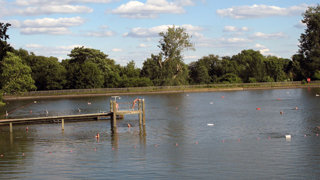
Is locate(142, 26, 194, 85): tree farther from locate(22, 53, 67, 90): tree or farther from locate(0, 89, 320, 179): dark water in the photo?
locate(0, 89, 320, 179): dark water

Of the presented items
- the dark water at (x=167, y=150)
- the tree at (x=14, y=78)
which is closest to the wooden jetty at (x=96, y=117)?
the dark water at (x=167, y=150)

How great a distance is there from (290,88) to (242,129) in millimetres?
95776

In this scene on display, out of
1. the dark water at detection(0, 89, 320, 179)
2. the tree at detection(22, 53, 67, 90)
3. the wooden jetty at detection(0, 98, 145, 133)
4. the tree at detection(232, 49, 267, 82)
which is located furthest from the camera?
the tree at detection(232, 49, 267, 82)

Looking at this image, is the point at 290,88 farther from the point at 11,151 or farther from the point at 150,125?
the point at 11,151

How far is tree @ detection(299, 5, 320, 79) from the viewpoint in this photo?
13775cm

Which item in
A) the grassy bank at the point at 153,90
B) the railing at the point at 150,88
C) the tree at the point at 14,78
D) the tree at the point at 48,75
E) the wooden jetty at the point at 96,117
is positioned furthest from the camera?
the tree at the point at 48,75

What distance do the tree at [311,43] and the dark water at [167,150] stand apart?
3459 inches

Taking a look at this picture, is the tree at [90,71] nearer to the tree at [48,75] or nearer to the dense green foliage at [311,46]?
the tree at [48,75]

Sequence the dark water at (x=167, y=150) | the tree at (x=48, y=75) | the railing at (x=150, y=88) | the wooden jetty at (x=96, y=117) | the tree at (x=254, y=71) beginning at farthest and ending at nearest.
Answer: the tree at (x=254, y=71), the tree at (x=48, y=75), the railing at (x=150, y=88), the wooden jetty at (x=96, y=117), the dark water at (x=167, y=150)

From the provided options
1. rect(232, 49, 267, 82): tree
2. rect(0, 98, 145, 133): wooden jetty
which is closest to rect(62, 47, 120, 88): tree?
rect(232, 49, 267, 82): tree

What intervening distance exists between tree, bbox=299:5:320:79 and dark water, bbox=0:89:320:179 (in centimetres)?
8786

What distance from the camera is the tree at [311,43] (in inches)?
5423

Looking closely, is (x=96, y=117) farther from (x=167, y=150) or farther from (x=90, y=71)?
(x=90, y=71)

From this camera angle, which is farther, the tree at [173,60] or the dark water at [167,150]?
the tree at [173,60]
